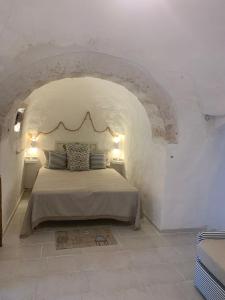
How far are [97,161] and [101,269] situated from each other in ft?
8.74

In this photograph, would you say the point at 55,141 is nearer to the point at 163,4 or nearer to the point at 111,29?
the point at 111,29

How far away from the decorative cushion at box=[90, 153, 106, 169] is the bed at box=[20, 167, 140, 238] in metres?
1.21

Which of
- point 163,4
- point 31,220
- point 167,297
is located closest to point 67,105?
point 31,220

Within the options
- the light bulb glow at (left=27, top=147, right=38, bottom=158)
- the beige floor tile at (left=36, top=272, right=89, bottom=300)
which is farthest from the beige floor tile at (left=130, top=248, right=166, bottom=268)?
the light bulb glow at (left=27, top=147, right=38, bottom=158)

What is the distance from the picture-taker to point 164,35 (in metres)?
2.25

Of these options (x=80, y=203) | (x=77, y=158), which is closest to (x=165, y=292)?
(x=80, y=203)

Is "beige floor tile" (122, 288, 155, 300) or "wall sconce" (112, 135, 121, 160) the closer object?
"beige floor tile" (122, 288, 155, 300)

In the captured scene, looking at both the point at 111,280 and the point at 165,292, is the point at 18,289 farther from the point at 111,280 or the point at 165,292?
the point at 165,292

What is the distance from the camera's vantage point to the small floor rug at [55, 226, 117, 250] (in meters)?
3.08

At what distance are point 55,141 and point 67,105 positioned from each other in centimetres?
79

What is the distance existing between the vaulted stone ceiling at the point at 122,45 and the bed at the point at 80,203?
4.03 ft

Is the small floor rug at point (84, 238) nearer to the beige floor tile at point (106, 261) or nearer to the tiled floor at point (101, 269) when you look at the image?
the tiled floor at point (101, 269)

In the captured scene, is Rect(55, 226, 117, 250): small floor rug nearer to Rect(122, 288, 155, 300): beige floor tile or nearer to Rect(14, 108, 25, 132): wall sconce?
Rect(122, 288, 155, 300): beige floor tile

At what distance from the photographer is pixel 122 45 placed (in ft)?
7.73
